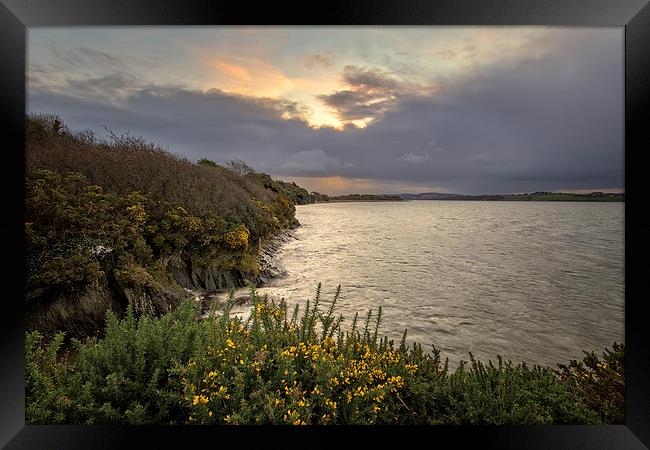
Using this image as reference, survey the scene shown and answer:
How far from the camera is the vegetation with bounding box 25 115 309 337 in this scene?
2605mm

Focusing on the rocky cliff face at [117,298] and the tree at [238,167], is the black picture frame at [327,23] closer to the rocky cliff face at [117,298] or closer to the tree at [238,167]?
the rocky cliff face at [117,298]

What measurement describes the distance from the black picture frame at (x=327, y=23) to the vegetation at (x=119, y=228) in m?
0.92

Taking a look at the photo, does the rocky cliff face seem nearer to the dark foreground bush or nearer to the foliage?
the dark foreground bush

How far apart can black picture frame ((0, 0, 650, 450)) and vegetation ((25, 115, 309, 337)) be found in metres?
0.92

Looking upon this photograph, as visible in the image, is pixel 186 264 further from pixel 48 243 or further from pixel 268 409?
pixel 268 409

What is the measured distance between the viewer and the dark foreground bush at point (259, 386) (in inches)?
59.6

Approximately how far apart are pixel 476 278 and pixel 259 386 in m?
5.38

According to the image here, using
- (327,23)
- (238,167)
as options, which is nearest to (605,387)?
(327,23)

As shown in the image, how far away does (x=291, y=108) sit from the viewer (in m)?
4.13

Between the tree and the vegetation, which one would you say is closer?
the vegetation

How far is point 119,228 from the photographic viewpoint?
127 inches

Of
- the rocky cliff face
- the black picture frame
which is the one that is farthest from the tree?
the black picture frame

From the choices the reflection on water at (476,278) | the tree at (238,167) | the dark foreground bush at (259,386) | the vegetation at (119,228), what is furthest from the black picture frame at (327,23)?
the tree at (238,167)

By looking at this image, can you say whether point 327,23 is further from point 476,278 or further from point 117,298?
point 476,278
